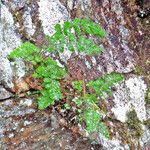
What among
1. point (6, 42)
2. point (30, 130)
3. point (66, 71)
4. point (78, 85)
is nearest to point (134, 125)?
point (78, 85)

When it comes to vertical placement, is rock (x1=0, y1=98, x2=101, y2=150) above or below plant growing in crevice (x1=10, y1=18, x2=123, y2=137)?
below

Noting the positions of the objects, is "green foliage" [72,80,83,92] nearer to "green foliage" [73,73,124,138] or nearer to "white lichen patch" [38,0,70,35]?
"green foliage" [73,73,124,138]

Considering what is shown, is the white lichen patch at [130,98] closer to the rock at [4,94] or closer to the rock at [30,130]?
the rock at [30,130]

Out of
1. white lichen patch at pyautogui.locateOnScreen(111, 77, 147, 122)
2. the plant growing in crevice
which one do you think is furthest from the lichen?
the plant growing in crevice

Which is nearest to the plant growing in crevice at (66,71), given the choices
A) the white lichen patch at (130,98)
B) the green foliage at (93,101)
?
the green foliage at (93,101)

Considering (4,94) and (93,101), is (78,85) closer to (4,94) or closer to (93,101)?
(93,101)

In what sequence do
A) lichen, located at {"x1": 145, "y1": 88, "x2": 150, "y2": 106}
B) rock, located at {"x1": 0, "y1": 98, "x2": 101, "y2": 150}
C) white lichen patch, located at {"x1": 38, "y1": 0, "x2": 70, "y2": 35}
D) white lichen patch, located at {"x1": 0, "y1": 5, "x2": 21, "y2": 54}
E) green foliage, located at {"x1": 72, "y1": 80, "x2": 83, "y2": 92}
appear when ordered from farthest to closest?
lichen, located at {"x1": 145, "y1": 88, "x2": 150, "y2": 106} < white lichen patch, located at {"x1": 38, "y1": 0, "x2": 70, "y2": 35} < green foliage, located at {"x1": 72, "y1": 80, "x2": 83, "y2": 92} < white lichen patch, located at {"x1": 0, "y1": 5, "x2": 21, "y2": 54} < rock, located at {"x1": 0, "y1": 98, "x2": 101, "y2": 150}

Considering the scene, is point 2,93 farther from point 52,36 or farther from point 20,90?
point 52,36
